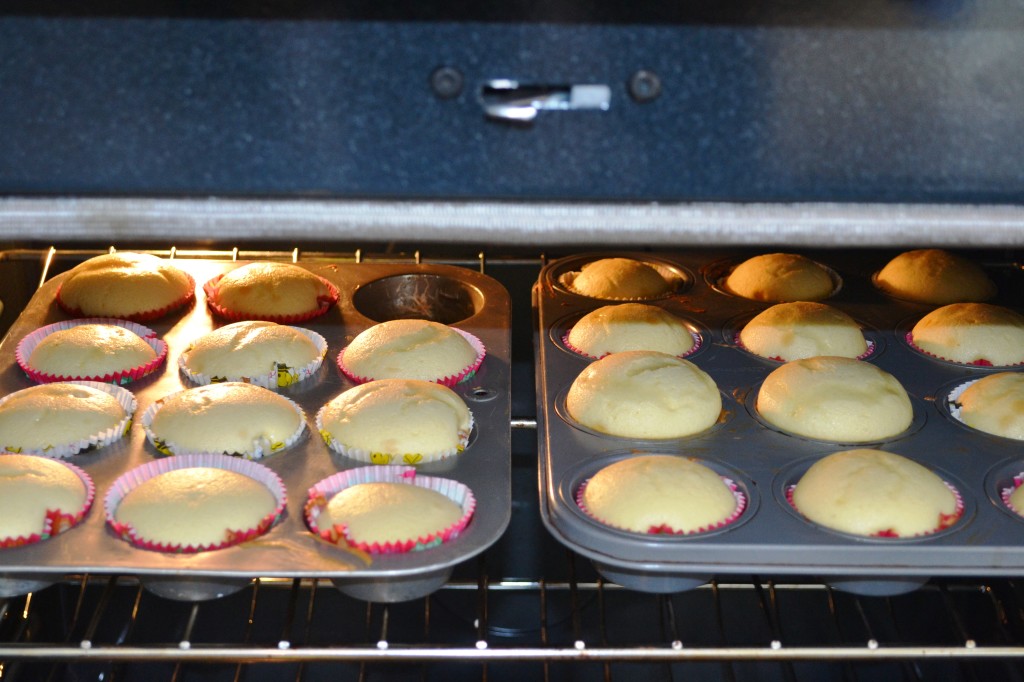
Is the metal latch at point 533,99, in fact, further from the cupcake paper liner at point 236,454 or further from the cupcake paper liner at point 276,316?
the cupcake paper liner at point 276,316

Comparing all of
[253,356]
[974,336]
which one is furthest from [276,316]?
[974,336]

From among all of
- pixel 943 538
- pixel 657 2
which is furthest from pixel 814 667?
pixel 657 2

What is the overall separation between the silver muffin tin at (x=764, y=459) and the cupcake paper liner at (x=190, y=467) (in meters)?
0.53

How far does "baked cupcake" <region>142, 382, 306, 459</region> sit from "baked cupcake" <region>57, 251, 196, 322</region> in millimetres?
480

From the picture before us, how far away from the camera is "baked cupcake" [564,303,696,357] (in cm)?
245

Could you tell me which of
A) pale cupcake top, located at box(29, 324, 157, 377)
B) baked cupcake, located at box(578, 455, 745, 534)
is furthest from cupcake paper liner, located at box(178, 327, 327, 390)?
baked cupcake, located at box(578, 455, 745, 534)

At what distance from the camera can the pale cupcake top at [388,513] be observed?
1797 mm

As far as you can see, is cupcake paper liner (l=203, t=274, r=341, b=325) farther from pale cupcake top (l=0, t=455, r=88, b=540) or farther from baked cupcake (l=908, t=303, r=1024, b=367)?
baked cupcake (l=908, t=303, r=1024, b=367)

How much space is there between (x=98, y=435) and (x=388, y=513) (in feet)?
2.25

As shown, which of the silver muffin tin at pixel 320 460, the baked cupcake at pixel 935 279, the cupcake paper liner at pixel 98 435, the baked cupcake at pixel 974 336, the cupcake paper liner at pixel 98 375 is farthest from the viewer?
the baked cupcake at pixel 935 279

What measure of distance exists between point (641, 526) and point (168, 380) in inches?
47.0

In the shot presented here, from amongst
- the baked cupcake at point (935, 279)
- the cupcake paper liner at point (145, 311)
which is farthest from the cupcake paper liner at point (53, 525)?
the baked cupcake at point (935, 279)

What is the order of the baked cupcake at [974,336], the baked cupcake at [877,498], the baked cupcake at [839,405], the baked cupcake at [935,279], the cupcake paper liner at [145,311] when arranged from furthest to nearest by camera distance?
the baked cupcake at [935,279]
the cupcake paper liner at [145,311]
the baked cupcake at [974,336]
the baked cupcake at [839,405]
the baked cupcake at [877,498]

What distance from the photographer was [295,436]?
2.11 meters
